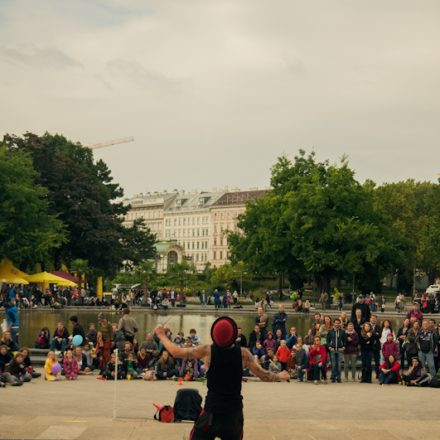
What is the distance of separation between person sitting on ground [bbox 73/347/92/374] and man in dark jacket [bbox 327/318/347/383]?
6.27 meters

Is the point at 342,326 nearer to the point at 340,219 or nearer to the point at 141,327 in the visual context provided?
the point at 141,327

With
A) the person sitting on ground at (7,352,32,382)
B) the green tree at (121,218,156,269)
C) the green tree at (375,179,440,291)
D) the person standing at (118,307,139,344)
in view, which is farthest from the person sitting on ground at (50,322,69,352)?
the green tree at (375,179,440,291)

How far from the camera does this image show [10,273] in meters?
74.0

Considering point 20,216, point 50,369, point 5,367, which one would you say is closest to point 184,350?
point 5,367

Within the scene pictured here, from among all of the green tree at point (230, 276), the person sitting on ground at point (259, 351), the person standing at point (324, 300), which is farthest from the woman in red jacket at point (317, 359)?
the green tree at point (230, 276)

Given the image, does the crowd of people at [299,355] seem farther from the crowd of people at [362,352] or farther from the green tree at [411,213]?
the green tree at [411,213]

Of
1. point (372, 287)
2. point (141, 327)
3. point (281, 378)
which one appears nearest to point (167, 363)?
A: point (281, 378)

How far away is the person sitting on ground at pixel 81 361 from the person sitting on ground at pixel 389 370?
753cm

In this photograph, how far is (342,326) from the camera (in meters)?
26.1

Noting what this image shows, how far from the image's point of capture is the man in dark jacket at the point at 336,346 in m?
25.0

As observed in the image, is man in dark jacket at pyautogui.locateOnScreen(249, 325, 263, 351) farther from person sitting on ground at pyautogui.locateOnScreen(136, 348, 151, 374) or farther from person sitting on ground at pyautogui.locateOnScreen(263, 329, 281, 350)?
person sitting on ground at pyautogui.locateOnScreen(136, 348, 151, 374)

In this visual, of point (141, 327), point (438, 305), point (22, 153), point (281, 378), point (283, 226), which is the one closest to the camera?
point (281, 378)

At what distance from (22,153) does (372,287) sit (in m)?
36.6

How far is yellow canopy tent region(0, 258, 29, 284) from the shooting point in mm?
71037
